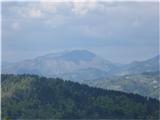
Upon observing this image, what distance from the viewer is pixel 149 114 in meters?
126

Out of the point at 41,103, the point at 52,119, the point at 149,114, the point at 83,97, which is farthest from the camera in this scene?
the point at 83,97

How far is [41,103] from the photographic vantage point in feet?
440

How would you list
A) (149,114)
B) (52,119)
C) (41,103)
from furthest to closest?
1. (41,103)
2. (149,114)
3. (52,119)

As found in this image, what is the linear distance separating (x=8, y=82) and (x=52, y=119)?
120 ft

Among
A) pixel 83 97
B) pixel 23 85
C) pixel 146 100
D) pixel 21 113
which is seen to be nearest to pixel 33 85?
pixel 23 85

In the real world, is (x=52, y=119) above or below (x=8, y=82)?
below

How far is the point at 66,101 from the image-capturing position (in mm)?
137125

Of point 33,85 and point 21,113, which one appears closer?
point 21,113

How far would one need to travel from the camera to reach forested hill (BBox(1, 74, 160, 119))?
127 m

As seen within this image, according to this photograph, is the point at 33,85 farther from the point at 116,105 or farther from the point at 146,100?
the point at 146,100

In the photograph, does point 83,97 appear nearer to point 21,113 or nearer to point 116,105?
point 116,105

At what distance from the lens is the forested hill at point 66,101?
127m

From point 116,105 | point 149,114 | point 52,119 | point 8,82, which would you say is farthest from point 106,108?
point 8,82

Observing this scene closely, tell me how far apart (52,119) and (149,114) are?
28.2 meters
